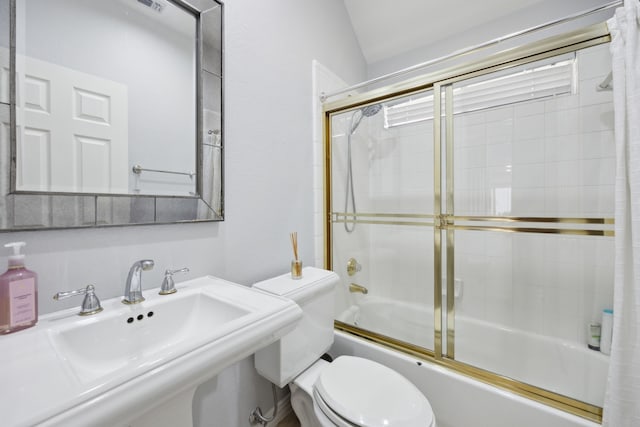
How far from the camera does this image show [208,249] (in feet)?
3.44

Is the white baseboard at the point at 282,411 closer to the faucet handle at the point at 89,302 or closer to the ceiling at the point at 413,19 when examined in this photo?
the faucet handle at the point at 89,302

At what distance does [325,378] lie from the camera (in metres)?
1.06

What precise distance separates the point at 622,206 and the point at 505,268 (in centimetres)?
80

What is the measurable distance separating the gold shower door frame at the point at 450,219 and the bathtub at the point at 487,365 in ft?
0.19

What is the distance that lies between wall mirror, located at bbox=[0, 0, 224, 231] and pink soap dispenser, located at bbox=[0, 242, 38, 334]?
97mm

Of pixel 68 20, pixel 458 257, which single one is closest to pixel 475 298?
pixel 458 257

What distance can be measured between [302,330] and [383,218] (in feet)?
2.80

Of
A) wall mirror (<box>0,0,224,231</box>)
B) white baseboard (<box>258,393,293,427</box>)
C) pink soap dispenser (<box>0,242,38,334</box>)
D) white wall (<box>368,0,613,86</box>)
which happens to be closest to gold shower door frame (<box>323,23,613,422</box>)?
white baseboard (<box>258,393,293,427</box>)

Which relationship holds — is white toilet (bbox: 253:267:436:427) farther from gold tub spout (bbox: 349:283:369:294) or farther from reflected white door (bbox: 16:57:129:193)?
reflected white door (bbox: 16:57:129:193)

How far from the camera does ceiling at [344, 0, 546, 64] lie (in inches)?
68.0

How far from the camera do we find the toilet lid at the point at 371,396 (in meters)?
0.86

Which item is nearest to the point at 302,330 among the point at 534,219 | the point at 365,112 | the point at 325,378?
the point at 325,378

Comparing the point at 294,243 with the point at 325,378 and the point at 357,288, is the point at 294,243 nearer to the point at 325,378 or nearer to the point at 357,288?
the point at 325,378

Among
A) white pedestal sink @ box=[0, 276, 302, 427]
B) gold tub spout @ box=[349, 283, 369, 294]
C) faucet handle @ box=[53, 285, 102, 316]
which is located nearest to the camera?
white pedestal sink @ box=[0, 276, 302, 427]
